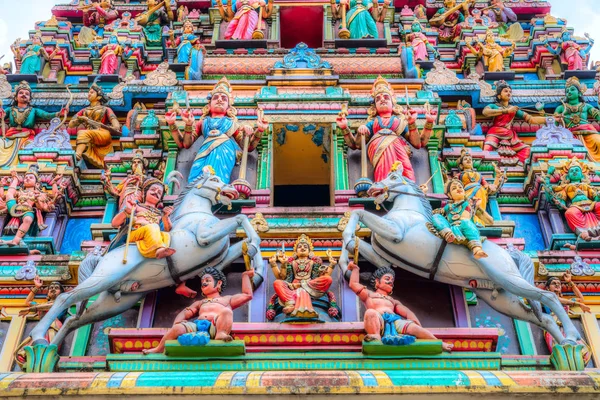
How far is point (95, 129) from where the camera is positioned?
19078mm

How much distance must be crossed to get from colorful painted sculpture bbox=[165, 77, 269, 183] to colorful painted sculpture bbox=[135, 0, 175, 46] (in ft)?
24.5

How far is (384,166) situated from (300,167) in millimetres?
2843

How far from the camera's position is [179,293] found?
13945 mm

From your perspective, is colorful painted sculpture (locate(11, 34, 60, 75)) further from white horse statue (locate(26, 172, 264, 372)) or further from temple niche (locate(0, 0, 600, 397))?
white horse statue (locate(26, 172, 264, 372))

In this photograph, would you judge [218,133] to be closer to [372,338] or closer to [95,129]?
[95,129]

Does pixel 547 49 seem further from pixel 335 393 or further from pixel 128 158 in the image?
pixel 335 393

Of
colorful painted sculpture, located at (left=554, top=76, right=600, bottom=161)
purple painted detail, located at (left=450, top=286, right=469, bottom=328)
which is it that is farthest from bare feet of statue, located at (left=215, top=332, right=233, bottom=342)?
colorful painted sculpture, located at (left=554, top=76, right=600, bottom=161)

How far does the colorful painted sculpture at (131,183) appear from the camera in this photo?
15496 mm

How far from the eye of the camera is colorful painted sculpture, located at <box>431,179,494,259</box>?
1354 centimetres

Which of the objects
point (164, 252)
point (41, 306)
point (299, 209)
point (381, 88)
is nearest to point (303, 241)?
point (299, 209)

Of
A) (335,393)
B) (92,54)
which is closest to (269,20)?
(92,54)

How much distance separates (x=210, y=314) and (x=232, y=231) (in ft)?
5.99

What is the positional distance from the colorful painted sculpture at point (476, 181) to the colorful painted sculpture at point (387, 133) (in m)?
0.77

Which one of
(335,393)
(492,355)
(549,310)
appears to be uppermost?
Result: (549,310)
